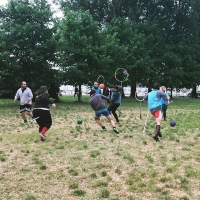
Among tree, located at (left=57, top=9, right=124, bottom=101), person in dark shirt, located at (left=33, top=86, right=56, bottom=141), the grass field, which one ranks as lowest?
the grass field

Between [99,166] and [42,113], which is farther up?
[42,113]

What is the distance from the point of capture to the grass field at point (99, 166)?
5.31 metres

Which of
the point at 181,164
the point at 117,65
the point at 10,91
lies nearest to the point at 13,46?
the point at 117,65

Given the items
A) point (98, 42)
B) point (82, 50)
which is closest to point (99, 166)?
point (82, 50)

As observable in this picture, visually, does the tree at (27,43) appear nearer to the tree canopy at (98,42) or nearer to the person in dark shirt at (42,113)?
the tree canopy at (98,42)

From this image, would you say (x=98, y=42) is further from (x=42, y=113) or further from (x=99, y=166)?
(x=99, y=166)

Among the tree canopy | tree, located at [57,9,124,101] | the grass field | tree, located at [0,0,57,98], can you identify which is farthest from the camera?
tree, located at [57,9,124,101]

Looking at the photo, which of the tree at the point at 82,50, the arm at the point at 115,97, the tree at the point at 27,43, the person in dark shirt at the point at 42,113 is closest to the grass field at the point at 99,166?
the person in dark shirt at the point at 42,113

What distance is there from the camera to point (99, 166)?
22.7ft

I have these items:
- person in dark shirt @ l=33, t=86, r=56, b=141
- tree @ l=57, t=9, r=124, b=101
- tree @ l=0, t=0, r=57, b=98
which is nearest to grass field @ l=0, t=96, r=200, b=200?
person in dark shirt @ l=33, t=86, r=56, b=141

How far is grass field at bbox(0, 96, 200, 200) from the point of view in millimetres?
5309

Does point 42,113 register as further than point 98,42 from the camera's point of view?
No

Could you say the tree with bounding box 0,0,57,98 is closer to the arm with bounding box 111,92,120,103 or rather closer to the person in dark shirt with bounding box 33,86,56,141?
the arm with bounding box 111,92,120,103

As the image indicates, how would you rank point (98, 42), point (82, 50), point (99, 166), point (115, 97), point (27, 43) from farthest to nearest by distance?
1. point (98, 42)
2. point (82, 50)
3. point (27, 43)
4. point (115, 97)
5. point (99, 166)
